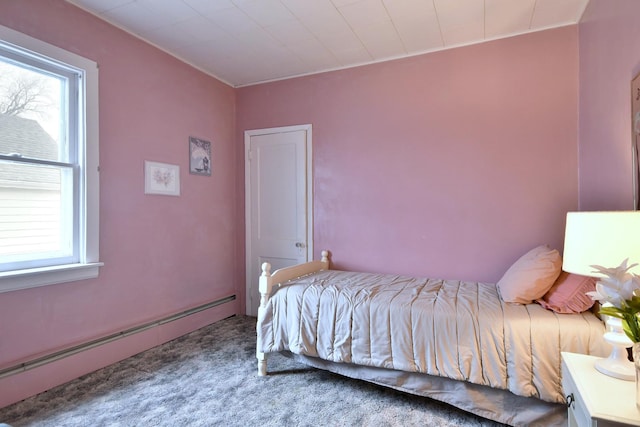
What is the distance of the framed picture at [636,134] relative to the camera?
1606mm

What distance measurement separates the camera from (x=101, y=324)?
2486 mm

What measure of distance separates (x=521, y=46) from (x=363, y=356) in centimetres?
269

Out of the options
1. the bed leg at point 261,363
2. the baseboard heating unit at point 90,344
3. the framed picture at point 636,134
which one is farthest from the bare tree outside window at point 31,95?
the framed picture at point 636,134

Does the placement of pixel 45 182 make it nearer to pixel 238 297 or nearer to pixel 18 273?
pixel 18 273

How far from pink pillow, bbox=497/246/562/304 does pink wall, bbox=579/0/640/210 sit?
463 mm

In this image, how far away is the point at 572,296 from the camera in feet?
5.99

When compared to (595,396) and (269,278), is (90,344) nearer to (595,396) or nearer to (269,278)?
(269,278)

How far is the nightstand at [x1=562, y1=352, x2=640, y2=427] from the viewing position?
104 centimetres

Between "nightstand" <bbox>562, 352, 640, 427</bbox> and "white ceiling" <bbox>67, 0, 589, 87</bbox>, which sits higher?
"white ceiling" <bbox>67, 0, 589, 87</bbox>

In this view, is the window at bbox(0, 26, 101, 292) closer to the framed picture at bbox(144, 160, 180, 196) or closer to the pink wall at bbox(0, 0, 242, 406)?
the pink wall at bbox(0, 0, 242, 406)

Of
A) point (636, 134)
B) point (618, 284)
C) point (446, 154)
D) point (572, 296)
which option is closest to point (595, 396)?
point (618, 284)

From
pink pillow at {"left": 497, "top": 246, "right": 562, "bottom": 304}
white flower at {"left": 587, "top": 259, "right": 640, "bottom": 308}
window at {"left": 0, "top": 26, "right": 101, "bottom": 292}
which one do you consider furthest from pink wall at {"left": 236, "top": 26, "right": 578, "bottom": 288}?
window at {"left": 0, "top": 26, "right": 101, "bottom": 292}

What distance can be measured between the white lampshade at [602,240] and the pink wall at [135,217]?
2928 millimetres

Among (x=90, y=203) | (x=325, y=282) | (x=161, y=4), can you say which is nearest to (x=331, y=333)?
(x=325, y=282)
